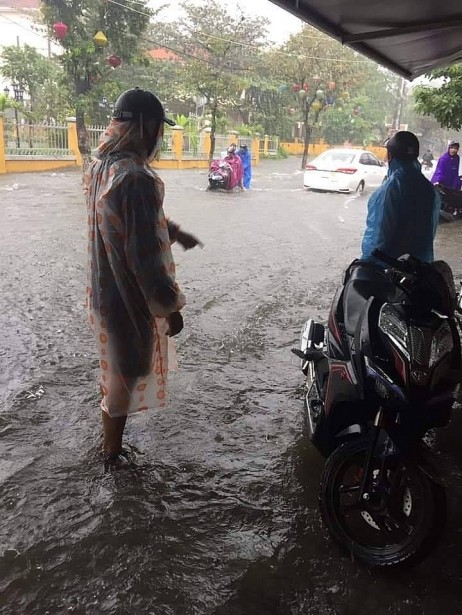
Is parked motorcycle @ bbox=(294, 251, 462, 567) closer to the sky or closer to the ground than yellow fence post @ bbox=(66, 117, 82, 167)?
closer to the ground

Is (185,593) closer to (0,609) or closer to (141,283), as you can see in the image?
(0,609)

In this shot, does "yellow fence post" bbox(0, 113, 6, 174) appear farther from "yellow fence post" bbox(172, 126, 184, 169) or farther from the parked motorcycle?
the parked motorcycle

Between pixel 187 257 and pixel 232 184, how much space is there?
8477 mm

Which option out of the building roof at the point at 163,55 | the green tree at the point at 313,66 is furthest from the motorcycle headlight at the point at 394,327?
the building roof at the point at 163,55

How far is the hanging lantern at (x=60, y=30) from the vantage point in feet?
45.0

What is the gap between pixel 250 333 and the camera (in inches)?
188

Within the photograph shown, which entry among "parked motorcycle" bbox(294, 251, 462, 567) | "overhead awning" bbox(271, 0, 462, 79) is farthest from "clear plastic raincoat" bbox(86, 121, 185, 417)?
"overhead awning" bbox(271, 0, 462, 79)

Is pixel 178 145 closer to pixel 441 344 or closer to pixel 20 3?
pixel 441 344

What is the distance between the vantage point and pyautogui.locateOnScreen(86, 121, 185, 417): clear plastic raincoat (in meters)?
2.27

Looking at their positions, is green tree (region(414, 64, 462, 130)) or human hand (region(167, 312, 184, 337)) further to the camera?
green tree (region(414, 64, 462, 130))

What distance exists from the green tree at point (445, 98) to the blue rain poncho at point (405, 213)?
6.30m

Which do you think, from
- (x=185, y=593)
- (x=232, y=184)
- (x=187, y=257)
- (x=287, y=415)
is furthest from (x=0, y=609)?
(x=232, y=184)

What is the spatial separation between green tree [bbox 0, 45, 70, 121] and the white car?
975 centimetres

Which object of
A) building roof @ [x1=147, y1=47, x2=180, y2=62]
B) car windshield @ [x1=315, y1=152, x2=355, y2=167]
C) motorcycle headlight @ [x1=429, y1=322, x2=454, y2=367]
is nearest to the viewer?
motorcycle headlight @ [x1=429, y1=322, x2=454, y2=367]
